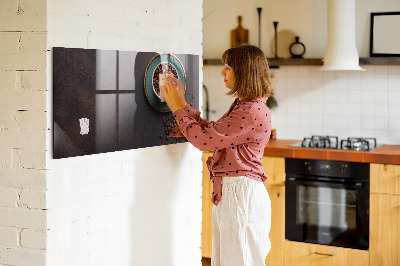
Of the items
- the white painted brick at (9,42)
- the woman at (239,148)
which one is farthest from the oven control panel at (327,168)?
the white painted brick at (9,42)

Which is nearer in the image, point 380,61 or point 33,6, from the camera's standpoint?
point 33,6

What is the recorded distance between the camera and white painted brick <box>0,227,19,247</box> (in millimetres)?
2346

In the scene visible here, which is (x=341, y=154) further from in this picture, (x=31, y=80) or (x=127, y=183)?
(x=31, y=80)

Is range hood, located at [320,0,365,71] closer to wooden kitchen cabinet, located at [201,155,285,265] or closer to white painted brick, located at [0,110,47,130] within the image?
wooden kitchen cabinet, located at [201,155,285,265]

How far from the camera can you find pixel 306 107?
4.97 m

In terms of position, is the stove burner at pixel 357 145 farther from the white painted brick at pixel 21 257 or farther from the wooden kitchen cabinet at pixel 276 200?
the white painted brick at pixel 21 257

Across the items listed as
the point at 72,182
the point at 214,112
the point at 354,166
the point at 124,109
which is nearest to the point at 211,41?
the point at 214,112

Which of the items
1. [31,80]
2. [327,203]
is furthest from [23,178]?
[327,203]

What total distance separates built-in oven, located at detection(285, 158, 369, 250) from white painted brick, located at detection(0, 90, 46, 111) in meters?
2.48

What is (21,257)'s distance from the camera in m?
2.34

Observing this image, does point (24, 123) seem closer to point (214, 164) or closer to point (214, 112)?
point (214, 164)

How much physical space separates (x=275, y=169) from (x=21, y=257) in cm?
243

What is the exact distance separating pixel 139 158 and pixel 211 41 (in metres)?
2.74

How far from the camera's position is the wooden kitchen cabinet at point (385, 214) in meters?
4.02
